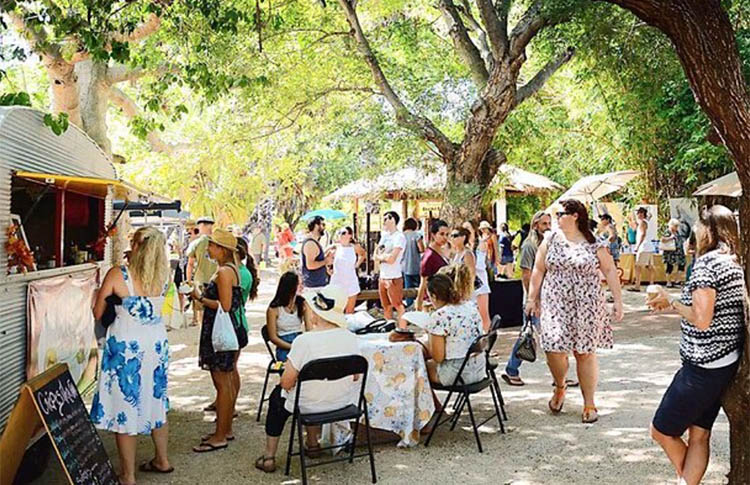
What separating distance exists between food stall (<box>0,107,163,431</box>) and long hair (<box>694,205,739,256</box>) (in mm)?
3916

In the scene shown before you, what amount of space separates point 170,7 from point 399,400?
16.0 ft

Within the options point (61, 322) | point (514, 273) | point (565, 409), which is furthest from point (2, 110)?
point (514, 273)

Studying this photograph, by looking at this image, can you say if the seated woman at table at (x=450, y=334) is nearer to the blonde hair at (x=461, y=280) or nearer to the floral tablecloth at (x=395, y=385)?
the blonde hair at (x=461, y=280)

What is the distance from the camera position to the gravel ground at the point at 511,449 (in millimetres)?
4746

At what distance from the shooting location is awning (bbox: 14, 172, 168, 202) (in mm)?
4817

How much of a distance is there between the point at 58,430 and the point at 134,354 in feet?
2.54

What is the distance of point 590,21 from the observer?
33.8 ft

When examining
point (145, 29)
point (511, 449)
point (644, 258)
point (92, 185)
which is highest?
point (145, 29)

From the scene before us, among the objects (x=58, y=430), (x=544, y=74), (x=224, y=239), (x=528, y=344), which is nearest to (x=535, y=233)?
(x=528, y=344)

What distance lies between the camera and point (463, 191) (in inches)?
455

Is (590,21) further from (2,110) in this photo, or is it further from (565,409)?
(2,110)

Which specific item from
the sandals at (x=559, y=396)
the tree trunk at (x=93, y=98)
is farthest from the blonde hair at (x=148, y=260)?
the tree trunk at (x=93, y=98)

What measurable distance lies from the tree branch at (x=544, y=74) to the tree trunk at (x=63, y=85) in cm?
673

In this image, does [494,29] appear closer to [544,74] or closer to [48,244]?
[544,74]
